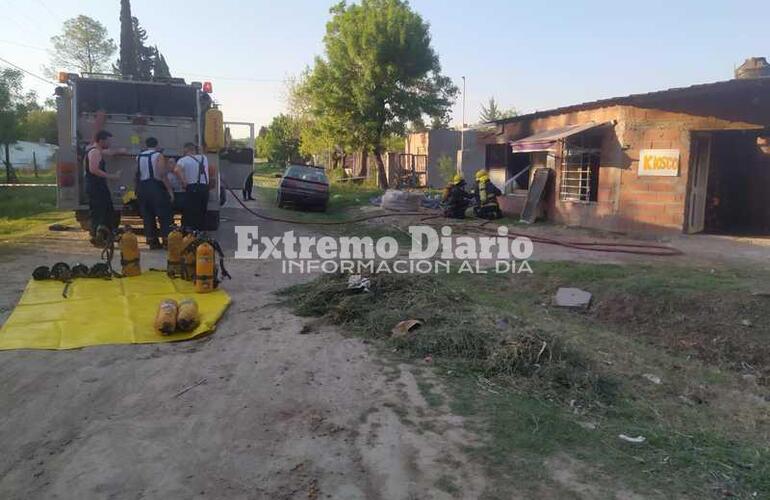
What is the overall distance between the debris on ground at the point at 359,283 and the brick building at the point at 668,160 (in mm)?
8083

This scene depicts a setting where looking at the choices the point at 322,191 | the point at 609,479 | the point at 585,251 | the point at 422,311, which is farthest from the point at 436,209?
the point at 609,479

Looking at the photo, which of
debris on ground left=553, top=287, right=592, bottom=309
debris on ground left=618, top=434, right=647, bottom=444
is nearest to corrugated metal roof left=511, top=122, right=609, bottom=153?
debris on ground left=553, top=287, right=592, bottom=309

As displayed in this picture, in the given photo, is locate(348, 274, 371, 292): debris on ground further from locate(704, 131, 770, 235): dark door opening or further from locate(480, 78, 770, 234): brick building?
locate(704, 131, 770, 235): dark door opening

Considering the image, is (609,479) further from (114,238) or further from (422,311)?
(114,238)

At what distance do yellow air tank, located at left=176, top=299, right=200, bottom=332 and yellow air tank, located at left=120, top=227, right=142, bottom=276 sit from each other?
219 cm

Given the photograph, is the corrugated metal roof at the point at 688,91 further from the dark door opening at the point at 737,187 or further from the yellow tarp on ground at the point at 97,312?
the yellow tarp on ground at the point at 97,312

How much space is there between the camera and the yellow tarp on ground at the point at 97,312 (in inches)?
212

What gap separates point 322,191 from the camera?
19.2 m

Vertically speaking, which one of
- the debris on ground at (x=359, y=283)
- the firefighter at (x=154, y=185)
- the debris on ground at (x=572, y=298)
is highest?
the firefighter at (x=154, y=185)

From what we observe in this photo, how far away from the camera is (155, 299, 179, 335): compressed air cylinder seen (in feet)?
18.3

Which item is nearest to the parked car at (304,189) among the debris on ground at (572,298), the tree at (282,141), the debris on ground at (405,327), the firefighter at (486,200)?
the firefighter at (486,200)

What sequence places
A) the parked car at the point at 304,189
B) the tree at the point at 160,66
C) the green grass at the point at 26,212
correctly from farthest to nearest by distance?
the tree at the point at 160,66 < the parked car at the point at 304,189 < the green grass at the point at 26,212

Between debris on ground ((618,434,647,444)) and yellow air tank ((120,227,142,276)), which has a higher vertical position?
yellow air tank ((120,227,142,276))

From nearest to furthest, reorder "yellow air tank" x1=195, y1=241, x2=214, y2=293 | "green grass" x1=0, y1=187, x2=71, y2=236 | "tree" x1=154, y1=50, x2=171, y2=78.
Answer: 1. "yellow air tank" x1=195, y1=241, x2=214, y2=293
2. "green grass" x1=0, y1=187, x2=71, y2=236
3. "tree" x1=154, y1=50, x2=171, y2=78
